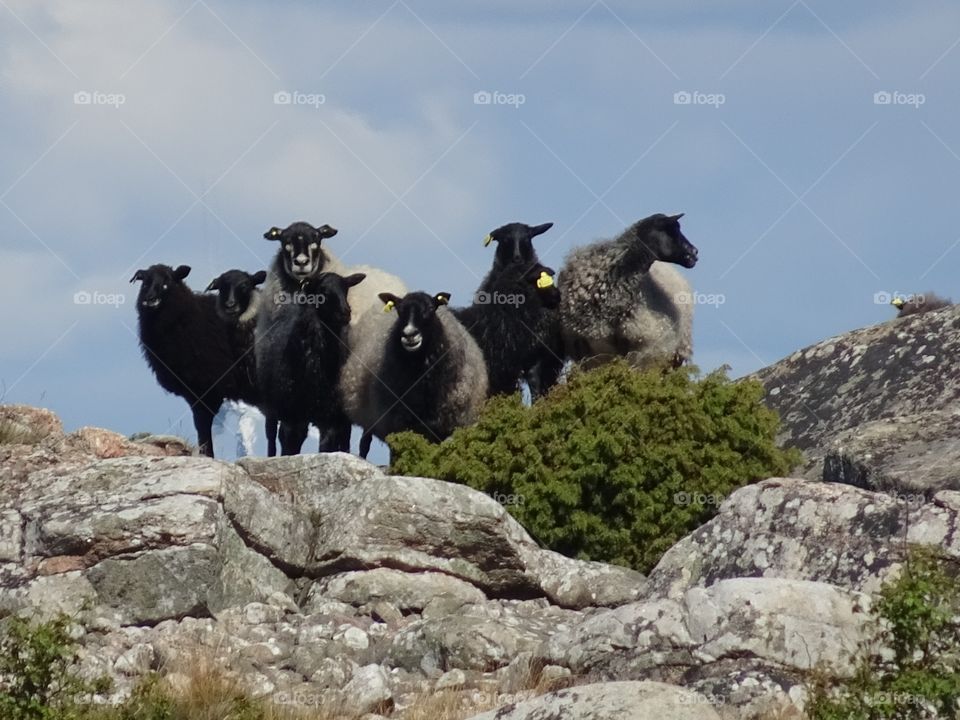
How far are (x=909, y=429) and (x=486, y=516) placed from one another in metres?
4.16

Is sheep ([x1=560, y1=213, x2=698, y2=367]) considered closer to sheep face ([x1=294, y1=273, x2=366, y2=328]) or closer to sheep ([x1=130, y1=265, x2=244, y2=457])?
sheep face ([x1=294, y1=273, x2=366, y2=328])

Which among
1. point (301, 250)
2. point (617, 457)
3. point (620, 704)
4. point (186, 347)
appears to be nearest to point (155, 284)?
point (186, 347)

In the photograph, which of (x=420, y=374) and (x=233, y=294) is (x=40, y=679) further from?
(x=233, y=294)

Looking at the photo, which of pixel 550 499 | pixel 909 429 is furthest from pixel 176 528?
pixel 909 429

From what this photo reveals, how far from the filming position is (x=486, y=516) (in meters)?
13.3

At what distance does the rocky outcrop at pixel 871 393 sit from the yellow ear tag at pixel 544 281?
2.67 metres

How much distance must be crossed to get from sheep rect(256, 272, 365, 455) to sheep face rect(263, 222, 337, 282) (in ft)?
1.95

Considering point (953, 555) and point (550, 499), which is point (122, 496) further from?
point (953, 555)

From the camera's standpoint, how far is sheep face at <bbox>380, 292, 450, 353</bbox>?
1731 cm

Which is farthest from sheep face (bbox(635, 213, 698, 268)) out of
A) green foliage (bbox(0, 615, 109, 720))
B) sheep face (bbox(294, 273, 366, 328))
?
green foliage (bbox(0, 615, 109, 720))

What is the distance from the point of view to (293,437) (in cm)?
1877

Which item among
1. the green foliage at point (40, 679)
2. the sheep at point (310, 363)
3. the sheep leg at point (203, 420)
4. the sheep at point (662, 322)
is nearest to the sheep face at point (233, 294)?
the sheep leg at point (203, 420)

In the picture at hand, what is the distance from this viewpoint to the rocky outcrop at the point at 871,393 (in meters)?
14.9

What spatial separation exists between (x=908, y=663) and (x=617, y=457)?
21.2 ft
